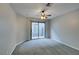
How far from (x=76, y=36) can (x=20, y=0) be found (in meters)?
4.97

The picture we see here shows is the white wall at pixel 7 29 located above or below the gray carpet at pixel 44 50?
above

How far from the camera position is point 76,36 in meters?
5.34

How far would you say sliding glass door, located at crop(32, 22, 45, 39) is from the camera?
10623 millimetres

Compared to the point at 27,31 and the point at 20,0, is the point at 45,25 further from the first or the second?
the point at 20,0

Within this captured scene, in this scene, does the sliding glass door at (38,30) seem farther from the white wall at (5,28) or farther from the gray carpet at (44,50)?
the white wall at (5,28)

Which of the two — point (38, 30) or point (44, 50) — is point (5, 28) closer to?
point (44, 50)

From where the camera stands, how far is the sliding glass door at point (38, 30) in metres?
10.6

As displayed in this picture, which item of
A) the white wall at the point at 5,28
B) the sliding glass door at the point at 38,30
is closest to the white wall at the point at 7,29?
the white wall at the point at 5,28

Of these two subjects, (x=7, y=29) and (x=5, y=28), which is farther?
(x=7, y=29)

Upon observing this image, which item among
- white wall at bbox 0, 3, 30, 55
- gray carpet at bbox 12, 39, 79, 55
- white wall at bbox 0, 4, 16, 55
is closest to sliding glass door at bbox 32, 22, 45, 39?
white wall at bbox 0, 3, 30, 55

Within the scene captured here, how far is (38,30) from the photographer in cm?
1089

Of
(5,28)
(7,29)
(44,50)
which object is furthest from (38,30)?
(5,28)

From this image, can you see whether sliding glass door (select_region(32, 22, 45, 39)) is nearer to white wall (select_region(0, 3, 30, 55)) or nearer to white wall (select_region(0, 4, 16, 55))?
white wall (select_region(0, 3, 30, 55))

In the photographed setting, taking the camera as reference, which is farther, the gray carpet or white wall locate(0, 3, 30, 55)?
the gray carpet
